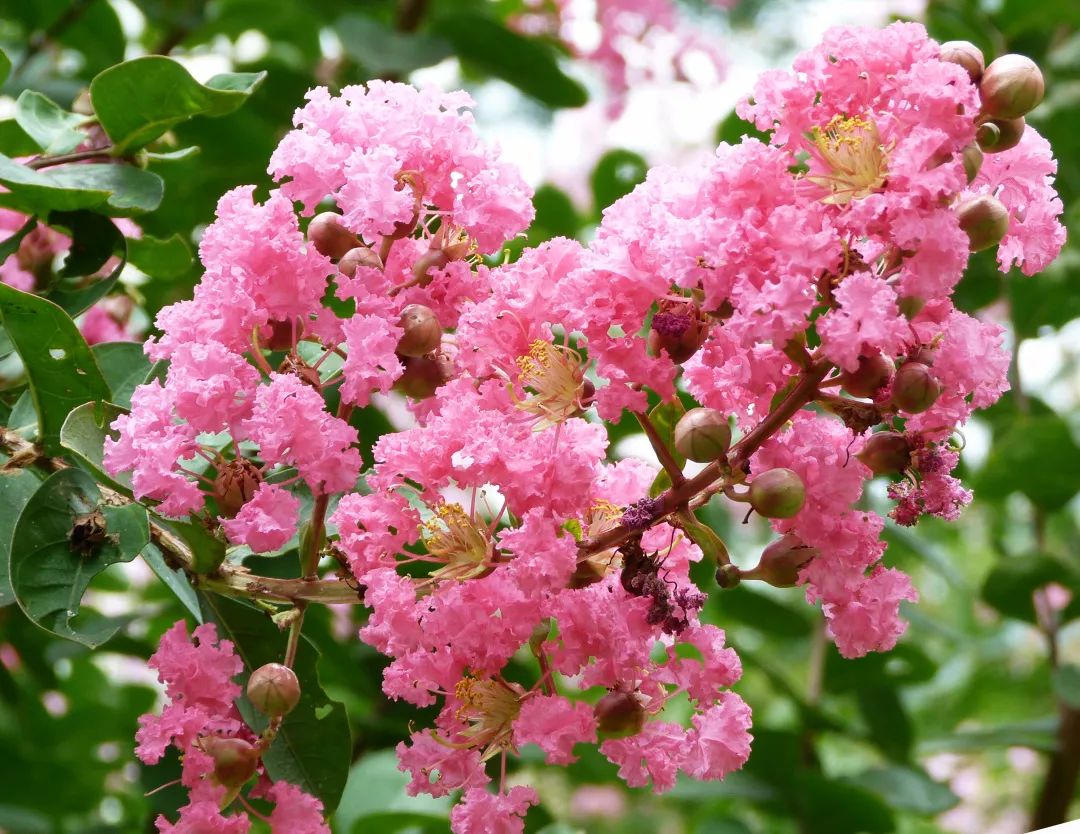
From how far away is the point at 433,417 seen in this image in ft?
2.81

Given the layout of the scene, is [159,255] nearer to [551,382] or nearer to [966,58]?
[551,382]

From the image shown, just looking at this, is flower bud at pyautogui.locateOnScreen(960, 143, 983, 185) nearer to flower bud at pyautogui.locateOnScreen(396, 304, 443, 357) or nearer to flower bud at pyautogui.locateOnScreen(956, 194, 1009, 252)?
flower bud at pyautogui.locateOnScreen(956, 194, 1009, 252)

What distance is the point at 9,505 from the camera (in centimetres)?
89

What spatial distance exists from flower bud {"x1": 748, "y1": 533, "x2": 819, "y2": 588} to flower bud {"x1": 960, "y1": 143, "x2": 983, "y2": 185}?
25 centimetres

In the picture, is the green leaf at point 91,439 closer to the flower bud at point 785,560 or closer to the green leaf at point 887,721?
the flower bud at point 785,560

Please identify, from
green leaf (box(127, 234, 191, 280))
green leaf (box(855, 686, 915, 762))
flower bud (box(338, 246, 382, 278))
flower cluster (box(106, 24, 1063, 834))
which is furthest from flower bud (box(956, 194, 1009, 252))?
green leaf (box(855, 686, 915, 762))

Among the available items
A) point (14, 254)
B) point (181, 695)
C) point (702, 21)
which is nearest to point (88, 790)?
point (14, 254)

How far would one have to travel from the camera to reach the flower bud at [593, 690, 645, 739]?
85cm

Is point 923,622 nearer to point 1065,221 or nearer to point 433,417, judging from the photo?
point 1065,221

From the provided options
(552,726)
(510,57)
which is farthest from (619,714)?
(510,57)

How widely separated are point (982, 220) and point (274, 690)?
1.71 feet

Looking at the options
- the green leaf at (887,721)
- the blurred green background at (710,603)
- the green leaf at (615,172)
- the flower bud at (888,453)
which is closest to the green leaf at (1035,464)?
the blurred green background at (710,603)

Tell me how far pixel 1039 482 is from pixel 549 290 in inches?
43.7

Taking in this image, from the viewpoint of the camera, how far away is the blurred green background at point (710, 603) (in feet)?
5.29
